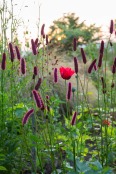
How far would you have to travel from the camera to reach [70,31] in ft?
47.6

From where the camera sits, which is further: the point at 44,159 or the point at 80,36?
the point at 80,36

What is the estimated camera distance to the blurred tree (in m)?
14.1

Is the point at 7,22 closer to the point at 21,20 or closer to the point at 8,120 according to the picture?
the point at 21,20

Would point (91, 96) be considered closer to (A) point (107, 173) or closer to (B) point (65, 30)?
(A) point (107, 173)

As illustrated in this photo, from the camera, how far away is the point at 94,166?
7.07ft

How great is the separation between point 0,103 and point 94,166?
1.08m

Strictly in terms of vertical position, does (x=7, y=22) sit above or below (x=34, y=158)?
above

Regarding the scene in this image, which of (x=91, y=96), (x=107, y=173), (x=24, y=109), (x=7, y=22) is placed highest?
(x=7, y=22)

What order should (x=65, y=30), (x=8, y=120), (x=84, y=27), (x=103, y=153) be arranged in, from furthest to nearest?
(x=84, y=27) < (x=65, y=30) < (x=8, y=120) < (x=103, y=153)

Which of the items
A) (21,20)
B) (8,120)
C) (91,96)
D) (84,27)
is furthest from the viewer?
(84,27)

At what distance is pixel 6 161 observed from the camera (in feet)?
9.41

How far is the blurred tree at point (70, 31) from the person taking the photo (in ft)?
46.3

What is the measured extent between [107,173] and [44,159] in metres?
1.08

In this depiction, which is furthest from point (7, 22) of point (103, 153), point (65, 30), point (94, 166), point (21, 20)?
point (65, 30)
